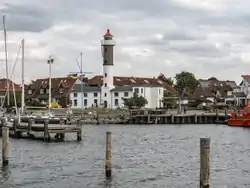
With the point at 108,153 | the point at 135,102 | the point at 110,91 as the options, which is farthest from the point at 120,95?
the point at 108,153

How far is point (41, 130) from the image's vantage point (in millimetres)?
64562

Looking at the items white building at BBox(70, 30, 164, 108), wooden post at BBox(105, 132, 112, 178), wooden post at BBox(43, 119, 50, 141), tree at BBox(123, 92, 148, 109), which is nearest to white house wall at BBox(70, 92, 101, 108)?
white building at BBox(70, 30, 164, 108)

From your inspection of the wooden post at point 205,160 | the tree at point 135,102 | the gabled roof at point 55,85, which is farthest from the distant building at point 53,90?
the wooden post at point 205,160

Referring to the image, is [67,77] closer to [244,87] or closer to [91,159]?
[244,87]

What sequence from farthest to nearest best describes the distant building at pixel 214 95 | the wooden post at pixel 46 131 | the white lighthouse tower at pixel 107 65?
the distant building at pixel 214 95 → the white lighthouse tower at pixel 107 65 → the wooden post at pixel 46 131

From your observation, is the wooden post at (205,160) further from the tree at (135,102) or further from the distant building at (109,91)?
the distant building at (109,91)

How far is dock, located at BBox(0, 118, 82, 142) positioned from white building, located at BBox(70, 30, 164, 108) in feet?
316

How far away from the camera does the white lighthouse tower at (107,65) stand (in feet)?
547

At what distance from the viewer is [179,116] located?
12900cm

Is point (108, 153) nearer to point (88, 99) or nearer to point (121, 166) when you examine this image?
point (121, 166)

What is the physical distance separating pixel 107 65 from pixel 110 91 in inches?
358

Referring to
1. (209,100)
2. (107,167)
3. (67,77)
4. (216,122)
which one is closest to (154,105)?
(209,100)

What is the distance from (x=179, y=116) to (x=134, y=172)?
3555 inches

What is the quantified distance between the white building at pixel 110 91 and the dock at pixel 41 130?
9646cm
